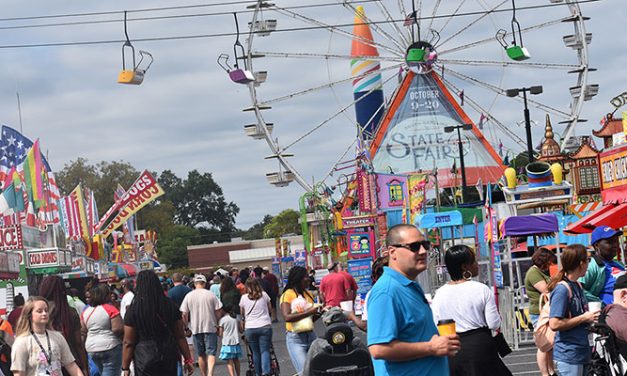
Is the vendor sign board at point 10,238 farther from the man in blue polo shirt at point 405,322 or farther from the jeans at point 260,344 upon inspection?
the man in blue polo shirt at point 405,322

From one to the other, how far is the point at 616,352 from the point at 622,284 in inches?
17.7

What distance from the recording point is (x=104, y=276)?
54.8 metres

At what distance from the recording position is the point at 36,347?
8.05 metres

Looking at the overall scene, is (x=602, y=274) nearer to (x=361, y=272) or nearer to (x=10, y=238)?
(x=10, y=238)

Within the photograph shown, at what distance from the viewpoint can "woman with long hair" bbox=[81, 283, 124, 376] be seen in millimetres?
11102

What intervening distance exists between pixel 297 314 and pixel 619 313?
4494mm

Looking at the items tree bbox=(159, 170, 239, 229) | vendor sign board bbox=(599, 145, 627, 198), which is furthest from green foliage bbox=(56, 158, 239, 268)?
vendor sign board bbox=(599, 145, 627, 198)

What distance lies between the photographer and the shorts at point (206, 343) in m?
15.1

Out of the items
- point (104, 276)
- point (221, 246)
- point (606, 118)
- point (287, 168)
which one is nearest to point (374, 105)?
point (104, 276)

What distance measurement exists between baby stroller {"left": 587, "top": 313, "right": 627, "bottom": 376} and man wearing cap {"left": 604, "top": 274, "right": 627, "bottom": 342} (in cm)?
4

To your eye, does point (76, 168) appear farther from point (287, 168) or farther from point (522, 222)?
point (522, 222)

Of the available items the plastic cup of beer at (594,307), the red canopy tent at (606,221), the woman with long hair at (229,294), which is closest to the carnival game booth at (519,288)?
the red canopy tent at (606,221)

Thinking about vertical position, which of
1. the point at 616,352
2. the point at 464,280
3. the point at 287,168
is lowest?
the point at 616,352

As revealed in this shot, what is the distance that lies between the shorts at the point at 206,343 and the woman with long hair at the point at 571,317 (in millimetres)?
7389
